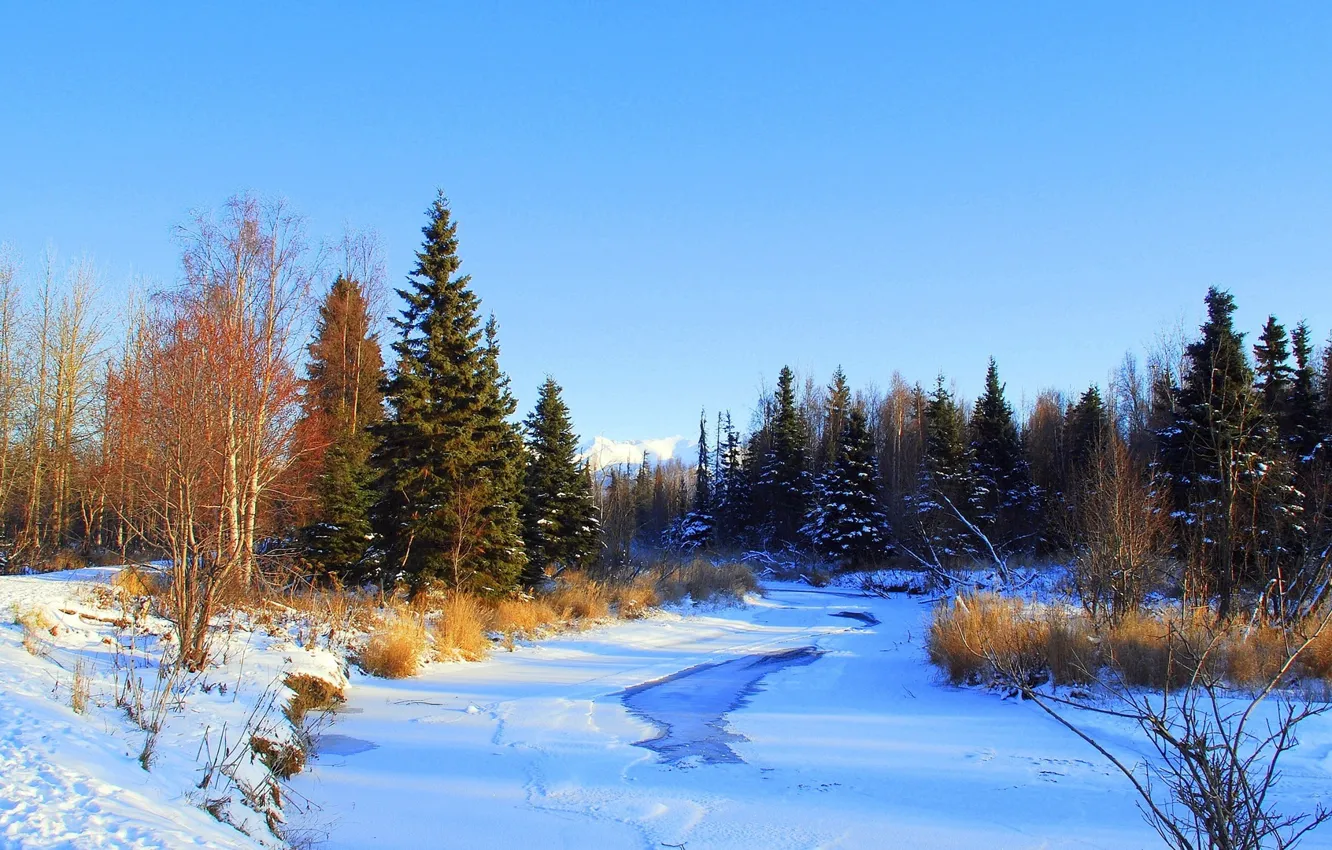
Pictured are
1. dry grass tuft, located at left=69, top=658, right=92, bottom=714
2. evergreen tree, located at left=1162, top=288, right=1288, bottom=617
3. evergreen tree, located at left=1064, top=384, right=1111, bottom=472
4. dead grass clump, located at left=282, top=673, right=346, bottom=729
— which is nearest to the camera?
dry grass tuft, located at left=69, top=658, right=92, bottom=714

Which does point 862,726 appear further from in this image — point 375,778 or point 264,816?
point 264,816

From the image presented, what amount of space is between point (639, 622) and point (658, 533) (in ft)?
179

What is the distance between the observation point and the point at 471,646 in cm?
1412

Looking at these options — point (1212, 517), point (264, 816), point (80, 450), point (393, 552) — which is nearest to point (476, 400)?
point (393, 552)

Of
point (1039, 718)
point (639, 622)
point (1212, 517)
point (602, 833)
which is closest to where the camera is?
point (602, 833)

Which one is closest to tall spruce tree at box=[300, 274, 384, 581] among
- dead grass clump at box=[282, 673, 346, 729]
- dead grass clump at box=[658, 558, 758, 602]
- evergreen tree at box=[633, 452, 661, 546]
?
dead grass clump at box=[282, 673, 346, 729]

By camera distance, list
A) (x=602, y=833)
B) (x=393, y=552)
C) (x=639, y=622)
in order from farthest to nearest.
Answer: (x=639, y=622)
(x=393, y=552)
(x=602, y=833)

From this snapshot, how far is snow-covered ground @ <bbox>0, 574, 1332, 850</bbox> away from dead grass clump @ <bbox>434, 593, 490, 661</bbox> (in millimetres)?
1569

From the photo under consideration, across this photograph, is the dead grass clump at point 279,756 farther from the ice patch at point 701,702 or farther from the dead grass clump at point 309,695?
the ice patch at point 701,702

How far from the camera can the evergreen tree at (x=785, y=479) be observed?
54.9 meters

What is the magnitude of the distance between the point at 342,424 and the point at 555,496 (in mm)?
8251

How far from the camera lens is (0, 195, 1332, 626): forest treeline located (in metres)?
10.7

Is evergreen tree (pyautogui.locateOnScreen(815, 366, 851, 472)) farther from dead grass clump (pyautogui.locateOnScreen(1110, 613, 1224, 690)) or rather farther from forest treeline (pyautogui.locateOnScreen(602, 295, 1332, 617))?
dead grass clump (pyautogui.locateOnScreen(1110, 613, 1224, 690))

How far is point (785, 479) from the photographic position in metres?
56.2
